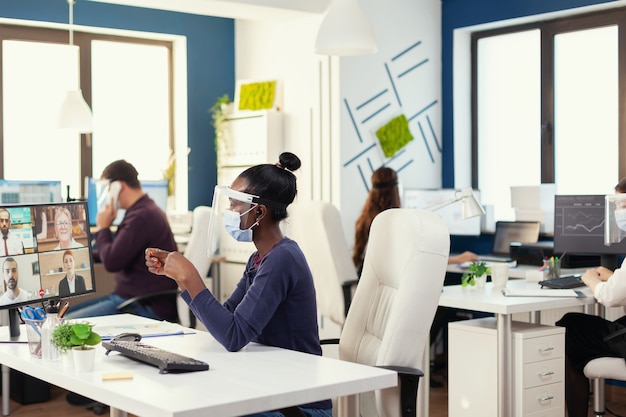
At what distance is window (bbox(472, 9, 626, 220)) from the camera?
5547 millimetres

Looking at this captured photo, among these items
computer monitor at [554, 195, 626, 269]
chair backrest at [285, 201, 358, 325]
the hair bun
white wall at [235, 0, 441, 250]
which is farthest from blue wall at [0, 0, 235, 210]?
the hair bun

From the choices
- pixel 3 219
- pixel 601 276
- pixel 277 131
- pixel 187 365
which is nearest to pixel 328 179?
pixel 277 131

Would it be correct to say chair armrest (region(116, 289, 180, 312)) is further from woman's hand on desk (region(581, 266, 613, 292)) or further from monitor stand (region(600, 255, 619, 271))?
monitor stand (region(600, 255, 619, 271))

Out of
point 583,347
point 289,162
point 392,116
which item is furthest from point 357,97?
point 289,162

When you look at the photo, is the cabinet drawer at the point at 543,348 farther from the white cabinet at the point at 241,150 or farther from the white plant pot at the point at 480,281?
the white cabinet at the point at 241,150

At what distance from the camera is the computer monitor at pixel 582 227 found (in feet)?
14.7

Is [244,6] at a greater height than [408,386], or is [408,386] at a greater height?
[244,6]

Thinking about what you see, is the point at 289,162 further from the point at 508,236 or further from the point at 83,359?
the point at 508,236

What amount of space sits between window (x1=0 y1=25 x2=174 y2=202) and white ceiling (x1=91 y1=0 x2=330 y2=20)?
1.01 metres

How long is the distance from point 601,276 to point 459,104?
2575 mm

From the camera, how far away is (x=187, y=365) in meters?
2.13

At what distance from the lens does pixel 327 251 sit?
Answer: 4.84 m

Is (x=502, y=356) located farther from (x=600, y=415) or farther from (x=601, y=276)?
(x=600, y=415)

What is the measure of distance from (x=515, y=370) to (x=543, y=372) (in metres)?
0.14
